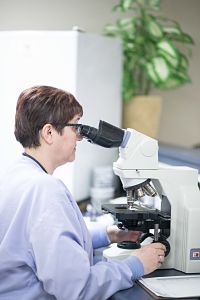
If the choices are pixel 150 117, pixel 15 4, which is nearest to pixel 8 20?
pixel 15 4

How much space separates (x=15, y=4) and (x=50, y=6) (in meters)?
0.22

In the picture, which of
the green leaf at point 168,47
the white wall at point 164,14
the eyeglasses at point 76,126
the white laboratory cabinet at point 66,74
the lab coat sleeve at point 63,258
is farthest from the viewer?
the white wall at point 164,14

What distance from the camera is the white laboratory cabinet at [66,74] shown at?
9.43 feet

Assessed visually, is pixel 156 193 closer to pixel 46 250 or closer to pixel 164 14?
pixel 46 250

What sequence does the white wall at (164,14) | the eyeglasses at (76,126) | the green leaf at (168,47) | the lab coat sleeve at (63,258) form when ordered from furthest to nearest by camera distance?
the white wall at (164,14) → the green leaf at (168,47) → the eyeglasses at (76,126) → the lab coat sleeve at (63,258)

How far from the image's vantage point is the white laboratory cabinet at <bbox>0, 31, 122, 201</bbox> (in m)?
2.88

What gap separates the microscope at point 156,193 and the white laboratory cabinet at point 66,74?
3.83 ft

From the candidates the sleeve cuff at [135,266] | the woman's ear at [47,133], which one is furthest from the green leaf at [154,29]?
the sleeve cuff at [135,266]

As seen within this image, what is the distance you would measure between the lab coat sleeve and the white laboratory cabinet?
138 cm

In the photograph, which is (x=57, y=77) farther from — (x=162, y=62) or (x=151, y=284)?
(x=151, y=284)

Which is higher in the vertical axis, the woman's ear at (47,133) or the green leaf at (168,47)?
the green leaf at (168,47)

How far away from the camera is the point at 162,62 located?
3.19m

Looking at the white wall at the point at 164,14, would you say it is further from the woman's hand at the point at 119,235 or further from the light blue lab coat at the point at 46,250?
the light blue lab coat at the point at 46,250

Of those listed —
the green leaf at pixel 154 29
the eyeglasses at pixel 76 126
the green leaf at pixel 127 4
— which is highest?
the green leaf at pixel 127 4
